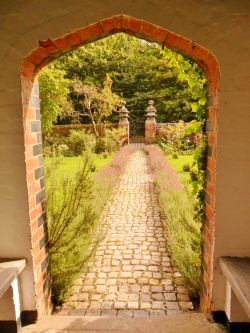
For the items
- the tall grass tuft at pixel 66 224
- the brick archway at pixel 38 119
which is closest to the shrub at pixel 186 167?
the tall grass tuft at pixel 66 224

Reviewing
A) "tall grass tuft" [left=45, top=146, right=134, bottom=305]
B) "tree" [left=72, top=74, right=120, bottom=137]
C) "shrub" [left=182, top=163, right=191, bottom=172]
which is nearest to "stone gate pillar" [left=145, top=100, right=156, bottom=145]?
"tree" [left=72, top=74, right=120, bottom=137]

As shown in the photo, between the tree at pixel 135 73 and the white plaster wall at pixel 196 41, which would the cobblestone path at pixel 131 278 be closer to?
the white plaster wall at pixel 196 41

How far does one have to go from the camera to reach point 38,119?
2.69 metres

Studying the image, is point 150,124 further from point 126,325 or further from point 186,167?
point 126,325

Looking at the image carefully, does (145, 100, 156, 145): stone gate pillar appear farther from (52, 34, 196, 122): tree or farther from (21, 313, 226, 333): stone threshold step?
(21, 313, 226, 333): stone threshold step

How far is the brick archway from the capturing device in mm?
2281

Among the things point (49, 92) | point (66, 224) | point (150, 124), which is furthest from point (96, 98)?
point (66, 224)

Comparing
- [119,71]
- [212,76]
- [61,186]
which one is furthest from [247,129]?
[119,71]

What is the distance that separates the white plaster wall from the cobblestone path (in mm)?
1488

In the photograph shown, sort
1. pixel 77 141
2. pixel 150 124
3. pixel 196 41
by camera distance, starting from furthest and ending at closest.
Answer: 1. pixel 150 124
2. pixel 77 141
3. pixel 196 41

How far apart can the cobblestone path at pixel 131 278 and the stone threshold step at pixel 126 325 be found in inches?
18.5

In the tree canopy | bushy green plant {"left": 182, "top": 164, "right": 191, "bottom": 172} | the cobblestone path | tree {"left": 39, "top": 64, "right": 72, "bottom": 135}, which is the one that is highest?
the tree canopy

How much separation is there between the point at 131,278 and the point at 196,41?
3.04 m

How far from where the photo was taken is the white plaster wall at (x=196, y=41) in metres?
2.18
